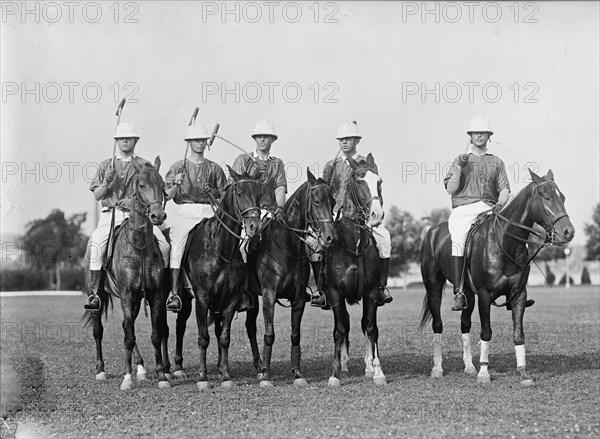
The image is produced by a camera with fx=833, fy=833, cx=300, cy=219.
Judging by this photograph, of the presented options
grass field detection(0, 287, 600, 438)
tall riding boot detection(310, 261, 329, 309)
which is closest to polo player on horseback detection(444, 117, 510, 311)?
tall riding boot detection(310, 261, 329, 309)

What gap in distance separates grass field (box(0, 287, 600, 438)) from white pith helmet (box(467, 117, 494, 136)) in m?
3.85

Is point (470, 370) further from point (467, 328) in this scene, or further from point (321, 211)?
point (321, 211)

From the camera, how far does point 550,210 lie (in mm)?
11719

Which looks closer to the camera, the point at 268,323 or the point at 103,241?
the point at 268,323

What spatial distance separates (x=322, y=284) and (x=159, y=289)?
2.46m

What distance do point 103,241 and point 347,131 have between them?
413 centimetres

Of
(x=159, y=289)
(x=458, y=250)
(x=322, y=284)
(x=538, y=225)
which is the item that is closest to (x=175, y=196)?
(x=159, y=289)

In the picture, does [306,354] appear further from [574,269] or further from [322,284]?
[574,269]

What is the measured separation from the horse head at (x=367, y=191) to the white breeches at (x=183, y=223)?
2.49 metres

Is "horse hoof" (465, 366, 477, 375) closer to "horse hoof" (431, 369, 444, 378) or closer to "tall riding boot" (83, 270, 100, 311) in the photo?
"horse hoof" (431, 369, 444, 378)

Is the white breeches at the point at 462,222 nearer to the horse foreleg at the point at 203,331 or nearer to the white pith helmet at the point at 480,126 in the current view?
the white pith helmet at the point at 480,126

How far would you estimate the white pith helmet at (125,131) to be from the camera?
42.4ft

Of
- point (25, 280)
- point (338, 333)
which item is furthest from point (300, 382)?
point (25, 280)

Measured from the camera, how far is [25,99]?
1320 cm
